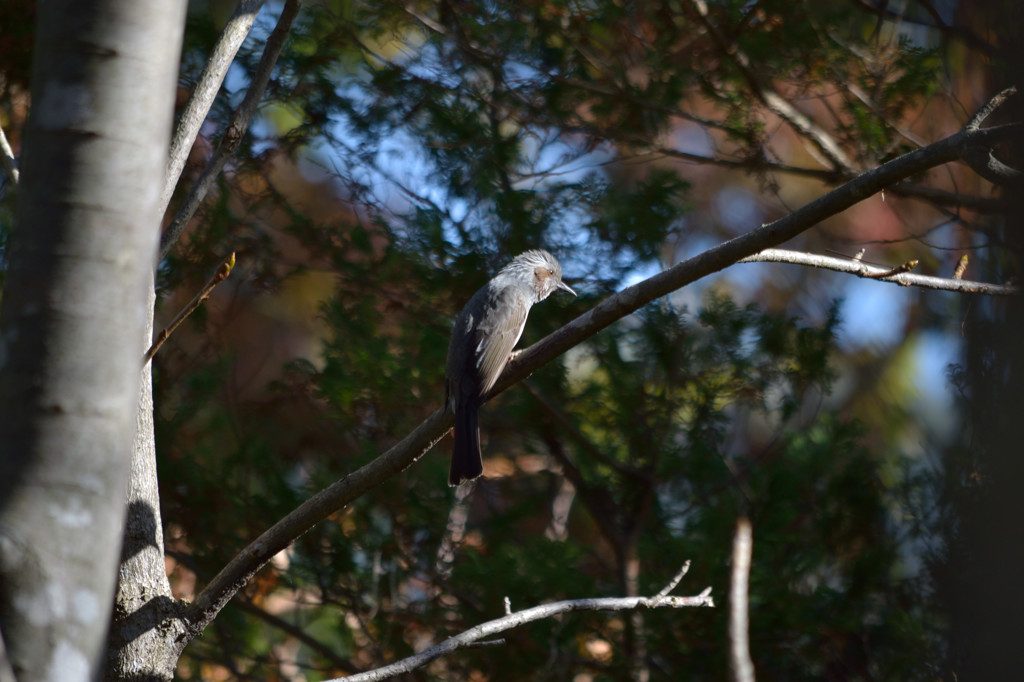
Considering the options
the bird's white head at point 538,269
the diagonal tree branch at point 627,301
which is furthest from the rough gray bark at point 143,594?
the bird's white head at point 538,269

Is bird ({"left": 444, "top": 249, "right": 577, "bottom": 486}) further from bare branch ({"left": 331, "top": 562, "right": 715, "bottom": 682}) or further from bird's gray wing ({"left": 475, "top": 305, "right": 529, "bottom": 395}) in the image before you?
bare branch ({"left": 331, "top": 562, "right": 715, "bottom": 682})

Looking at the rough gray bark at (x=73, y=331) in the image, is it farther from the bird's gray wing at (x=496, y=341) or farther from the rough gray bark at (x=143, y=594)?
the bird's gray wing at (x=496, y=341)

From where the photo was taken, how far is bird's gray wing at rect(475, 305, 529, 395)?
142 inches

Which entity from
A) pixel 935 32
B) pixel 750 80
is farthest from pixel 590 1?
pixel 935 32

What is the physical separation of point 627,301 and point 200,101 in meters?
1.35

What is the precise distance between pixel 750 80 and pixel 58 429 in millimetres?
4497

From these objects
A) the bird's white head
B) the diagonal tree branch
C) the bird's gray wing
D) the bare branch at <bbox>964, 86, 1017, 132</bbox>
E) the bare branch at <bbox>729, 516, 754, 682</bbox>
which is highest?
the bird's white head

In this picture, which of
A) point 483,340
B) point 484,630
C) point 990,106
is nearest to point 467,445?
point 483,340

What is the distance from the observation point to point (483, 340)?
12.5ft

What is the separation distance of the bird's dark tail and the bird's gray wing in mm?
117

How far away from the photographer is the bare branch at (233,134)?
242 centimetres

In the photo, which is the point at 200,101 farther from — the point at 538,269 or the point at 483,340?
the point at 538,269

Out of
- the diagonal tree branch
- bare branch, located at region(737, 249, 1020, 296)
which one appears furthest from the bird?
bare branch, located at region(737, 249, 1020, 296)

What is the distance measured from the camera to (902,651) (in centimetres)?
427
